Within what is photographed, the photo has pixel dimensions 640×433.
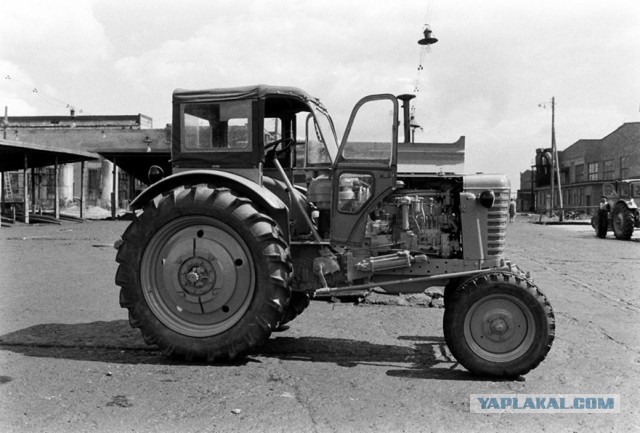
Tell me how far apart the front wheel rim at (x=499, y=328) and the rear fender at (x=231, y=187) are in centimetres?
174

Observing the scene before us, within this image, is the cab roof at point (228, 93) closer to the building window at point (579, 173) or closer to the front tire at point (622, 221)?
the front tire at point (622, 221)

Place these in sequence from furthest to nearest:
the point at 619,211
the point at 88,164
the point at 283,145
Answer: the point at 88,164
the point at 619,211
the point at 283,145

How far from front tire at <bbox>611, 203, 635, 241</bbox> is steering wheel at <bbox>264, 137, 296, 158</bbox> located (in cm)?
1866

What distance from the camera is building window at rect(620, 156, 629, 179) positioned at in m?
49.2

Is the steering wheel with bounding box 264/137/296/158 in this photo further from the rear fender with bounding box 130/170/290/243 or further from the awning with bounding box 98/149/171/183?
the awning with bounding box 98/149/171/183

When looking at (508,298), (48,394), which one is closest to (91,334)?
(48,394)

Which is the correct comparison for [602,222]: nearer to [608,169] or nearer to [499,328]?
[499,328]

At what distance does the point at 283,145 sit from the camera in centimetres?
608

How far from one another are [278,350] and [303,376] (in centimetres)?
88

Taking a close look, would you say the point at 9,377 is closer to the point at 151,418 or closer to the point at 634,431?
the point at 151,418

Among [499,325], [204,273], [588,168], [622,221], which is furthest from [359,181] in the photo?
[588,168]

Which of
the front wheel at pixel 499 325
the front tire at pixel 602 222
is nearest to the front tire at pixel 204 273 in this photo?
the front wheel at pixel 499 325

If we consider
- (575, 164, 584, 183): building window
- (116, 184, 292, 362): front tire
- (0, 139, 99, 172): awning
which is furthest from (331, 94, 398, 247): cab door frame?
(575, 164, 584, 183): building window

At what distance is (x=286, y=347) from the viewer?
5551mm
